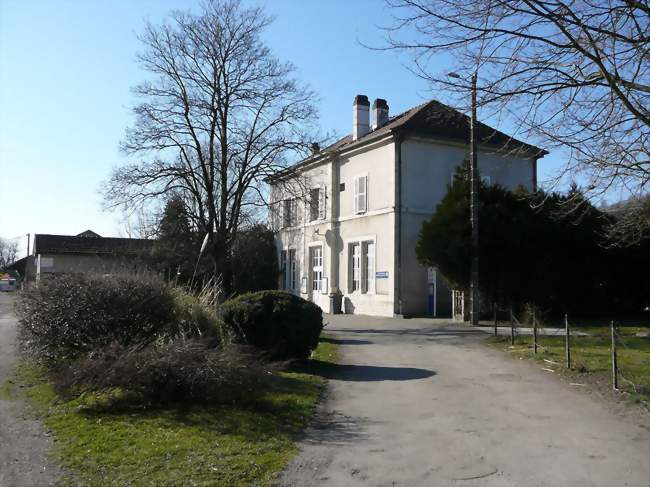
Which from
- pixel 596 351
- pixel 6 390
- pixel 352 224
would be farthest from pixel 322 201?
pixel 6 390

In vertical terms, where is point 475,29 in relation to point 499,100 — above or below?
above

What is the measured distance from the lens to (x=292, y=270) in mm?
38688

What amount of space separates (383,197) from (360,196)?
205 centimetres

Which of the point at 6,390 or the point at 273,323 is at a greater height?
the point at 273,323

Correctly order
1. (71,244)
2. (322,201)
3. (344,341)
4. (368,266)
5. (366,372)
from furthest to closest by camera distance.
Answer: (71,244), (322,201), (368,266), (344,341), (366,372)

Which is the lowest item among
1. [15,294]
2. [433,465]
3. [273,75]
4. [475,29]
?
[433,465]

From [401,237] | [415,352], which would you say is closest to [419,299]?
[401,237]

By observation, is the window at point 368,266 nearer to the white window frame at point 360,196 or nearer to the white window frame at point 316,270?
the white window frame at point 360,196

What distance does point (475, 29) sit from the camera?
344 inches

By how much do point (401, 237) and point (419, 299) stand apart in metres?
2.80

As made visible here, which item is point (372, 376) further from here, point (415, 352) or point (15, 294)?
point (15, 294)

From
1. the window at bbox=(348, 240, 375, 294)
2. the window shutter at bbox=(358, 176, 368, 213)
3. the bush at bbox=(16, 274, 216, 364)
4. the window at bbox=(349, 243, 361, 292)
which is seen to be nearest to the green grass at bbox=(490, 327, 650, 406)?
the bush at bbox=(16, 274, 216, 364)

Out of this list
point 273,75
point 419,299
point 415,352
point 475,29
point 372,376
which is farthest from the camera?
point 419,299

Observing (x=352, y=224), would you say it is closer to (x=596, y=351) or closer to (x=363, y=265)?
(x=363, y=265)
